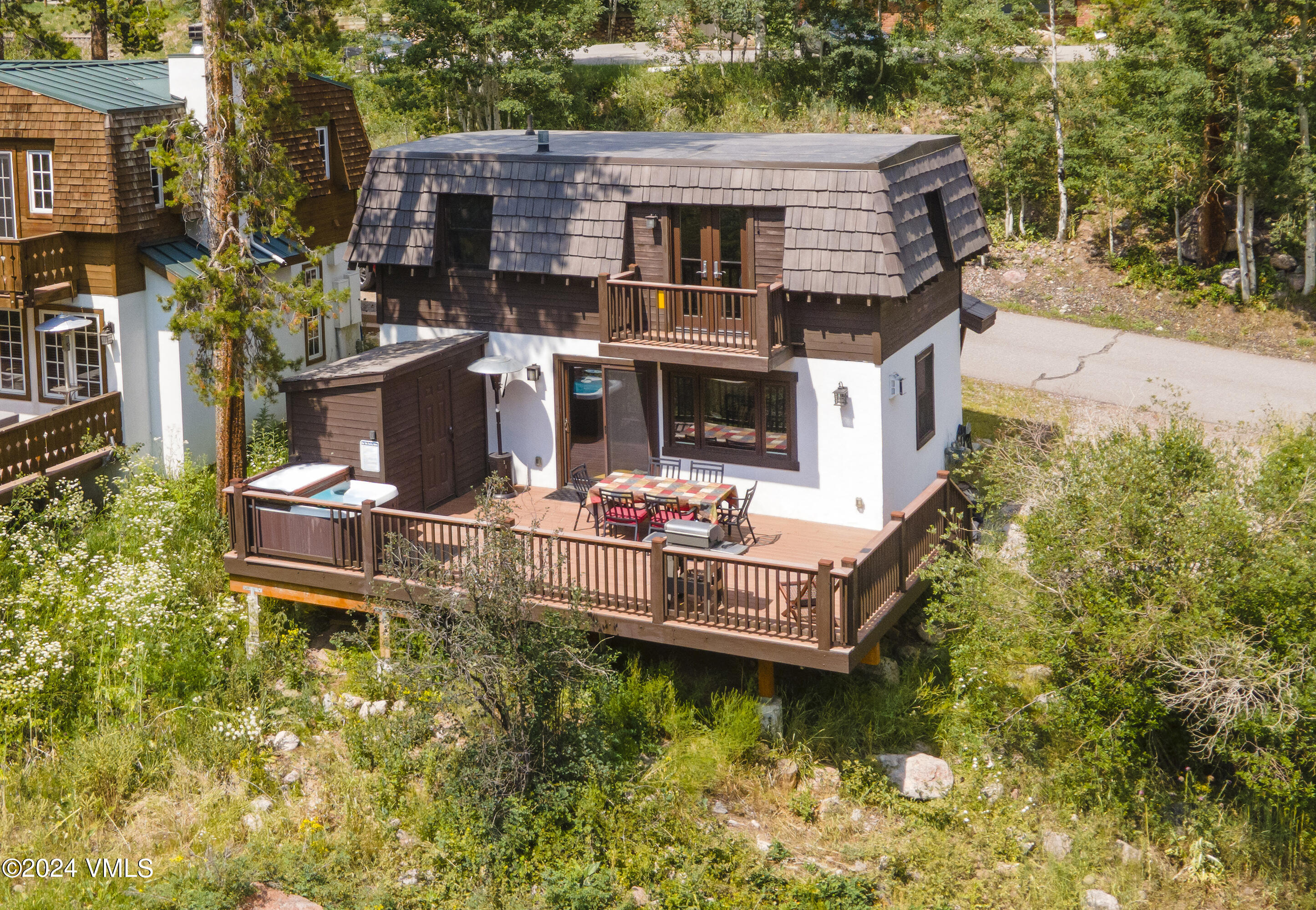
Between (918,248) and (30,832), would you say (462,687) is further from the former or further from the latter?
(918,248)

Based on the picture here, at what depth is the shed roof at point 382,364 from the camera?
52.6 ft

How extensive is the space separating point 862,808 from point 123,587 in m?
8.63

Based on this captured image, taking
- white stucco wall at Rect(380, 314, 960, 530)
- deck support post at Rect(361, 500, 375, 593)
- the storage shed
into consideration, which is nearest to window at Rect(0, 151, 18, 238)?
the storage shed

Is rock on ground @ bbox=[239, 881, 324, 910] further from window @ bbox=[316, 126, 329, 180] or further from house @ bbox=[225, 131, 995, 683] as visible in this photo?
window @ bbox=[316, 126, 329, 180]

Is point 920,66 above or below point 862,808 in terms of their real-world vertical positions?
above

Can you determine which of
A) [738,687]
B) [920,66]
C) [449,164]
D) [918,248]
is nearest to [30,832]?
[738,687]

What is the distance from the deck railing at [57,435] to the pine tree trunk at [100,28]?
1223cm

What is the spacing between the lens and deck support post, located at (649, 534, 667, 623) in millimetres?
13523

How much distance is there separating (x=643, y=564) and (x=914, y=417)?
5.04 metres

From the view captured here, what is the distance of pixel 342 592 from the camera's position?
49.7ft

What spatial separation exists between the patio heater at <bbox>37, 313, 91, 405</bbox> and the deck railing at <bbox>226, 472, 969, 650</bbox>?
529 cm

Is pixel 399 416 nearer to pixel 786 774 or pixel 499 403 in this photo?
pixel 499 403

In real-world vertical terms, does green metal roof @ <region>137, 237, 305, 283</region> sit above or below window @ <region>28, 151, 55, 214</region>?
below

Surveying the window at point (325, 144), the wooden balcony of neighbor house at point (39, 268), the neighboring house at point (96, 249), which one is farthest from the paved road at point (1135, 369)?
the wooden balcony of neighbor house at point (39, 268)
